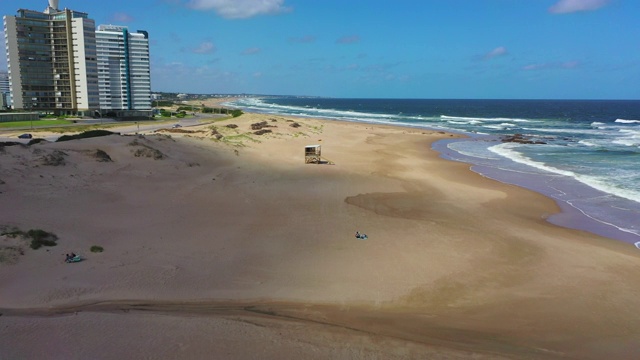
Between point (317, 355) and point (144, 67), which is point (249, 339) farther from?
point (144, 67)

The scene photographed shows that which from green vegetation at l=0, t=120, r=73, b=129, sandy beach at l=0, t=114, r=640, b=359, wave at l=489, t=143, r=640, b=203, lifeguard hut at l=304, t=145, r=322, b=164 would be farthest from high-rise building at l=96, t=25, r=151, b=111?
wave at l=489, t=143, r=640, b=203

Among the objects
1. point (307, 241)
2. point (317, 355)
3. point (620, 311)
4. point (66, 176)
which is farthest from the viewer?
point (66, 176)

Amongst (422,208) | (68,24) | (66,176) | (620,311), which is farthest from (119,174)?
(68,24)

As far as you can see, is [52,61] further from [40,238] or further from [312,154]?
[40,238]

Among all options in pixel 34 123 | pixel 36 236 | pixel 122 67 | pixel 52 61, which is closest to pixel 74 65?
pixel 52 61

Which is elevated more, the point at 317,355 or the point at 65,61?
the point at 65,61

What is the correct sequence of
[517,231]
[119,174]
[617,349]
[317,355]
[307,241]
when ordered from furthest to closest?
[119,174]
[517,231]
[307,241]
[617,349]
[317,355]
